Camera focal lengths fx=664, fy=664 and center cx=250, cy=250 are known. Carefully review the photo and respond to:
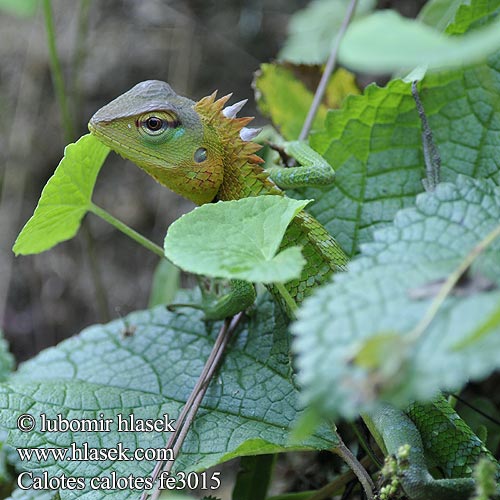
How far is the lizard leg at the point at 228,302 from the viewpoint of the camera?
250 cm

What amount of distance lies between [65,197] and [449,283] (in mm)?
1576

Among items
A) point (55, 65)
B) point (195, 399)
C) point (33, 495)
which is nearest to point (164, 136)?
point (195, 399)

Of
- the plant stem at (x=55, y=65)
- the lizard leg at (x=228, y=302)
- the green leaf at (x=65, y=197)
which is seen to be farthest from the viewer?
the plant stem at (x=55, y=65)

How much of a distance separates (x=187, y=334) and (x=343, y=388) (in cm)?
157

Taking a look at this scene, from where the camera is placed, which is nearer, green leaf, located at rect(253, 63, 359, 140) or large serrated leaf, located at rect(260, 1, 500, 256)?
large serrated leaf, located at rect(260, 1, 500, 256)

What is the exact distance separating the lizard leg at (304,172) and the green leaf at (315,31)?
4.63 ft

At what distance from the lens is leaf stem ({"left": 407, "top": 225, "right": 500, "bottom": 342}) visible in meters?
1.35

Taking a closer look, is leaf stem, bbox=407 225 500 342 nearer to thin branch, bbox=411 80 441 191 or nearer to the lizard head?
thin branch, bbox=411 80 441 191

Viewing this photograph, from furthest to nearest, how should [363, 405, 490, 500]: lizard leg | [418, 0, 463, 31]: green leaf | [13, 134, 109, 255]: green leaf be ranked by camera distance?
[418, 0, 463, 31]: green leaf, [13, 134, 109, 255]: green leaf, [363, 405, 490, 500]: lizard leg

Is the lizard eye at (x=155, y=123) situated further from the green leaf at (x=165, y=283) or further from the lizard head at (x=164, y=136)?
the green leaf at (x=165, y=283)

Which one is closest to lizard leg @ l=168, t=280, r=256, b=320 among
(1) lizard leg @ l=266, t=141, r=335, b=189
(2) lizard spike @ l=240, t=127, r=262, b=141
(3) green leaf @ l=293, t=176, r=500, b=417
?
(1) lizard leg @ l=266, t=141, r=335, b=189

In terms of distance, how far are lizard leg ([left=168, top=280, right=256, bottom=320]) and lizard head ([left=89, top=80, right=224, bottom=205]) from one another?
1.46ft

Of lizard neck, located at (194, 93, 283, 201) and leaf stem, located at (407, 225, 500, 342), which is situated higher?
lizard neck, located at (194, 93, 283, 201)

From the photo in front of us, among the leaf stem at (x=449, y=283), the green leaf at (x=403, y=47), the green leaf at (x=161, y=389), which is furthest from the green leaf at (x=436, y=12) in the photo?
the green leaf at (x=403, y=47)
